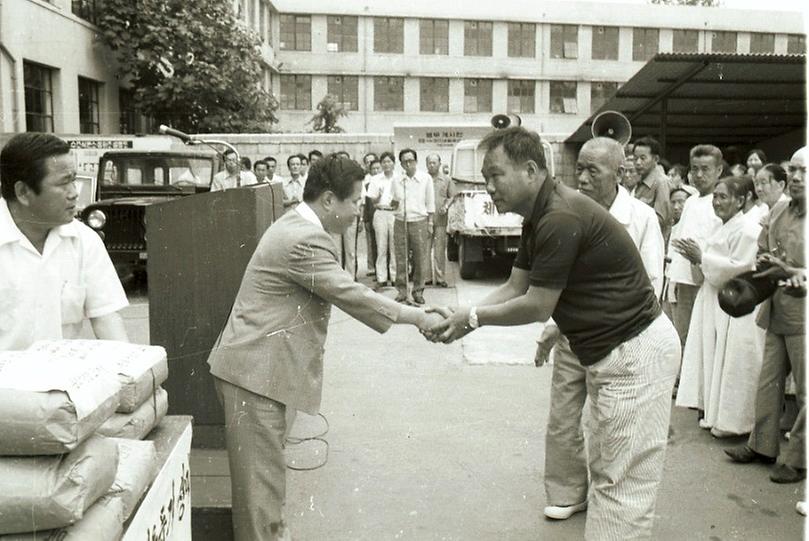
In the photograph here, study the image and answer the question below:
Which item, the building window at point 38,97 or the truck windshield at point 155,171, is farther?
the building window at point 38,97

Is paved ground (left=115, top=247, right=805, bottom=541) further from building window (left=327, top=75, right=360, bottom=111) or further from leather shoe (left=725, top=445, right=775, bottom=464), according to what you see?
building window (left=327, top=75, right=360, bottom=111)

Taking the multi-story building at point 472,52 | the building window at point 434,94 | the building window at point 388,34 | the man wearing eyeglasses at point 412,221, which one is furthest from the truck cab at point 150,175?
the building window at point 434,94

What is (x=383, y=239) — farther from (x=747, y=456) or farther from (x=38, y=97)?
(x=38, y=97)

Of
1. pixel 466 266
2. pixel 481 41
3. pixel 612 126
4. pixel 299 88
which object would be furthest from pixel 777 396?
pixel 481 41

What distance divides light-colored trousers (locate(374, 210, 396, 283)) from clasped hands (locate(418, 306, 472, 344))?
25.4ft

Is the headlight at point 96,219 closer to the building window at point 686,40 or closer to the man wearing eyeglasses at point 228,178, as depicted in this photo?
the man wearing eyeglasses at point 228,178

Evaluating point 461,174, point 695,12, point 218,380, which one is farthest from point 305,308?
point 695,12

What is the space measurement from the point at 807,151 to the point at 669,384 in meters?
1.67

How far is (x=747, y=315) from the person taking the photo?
4855mm

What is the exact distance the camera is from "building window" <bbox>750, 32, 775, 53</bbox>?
47.5 m

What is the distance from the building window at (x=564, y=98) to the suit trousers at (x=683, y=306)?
41.4m

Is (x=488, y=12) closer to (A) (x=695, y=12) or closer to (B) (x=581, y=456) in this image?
(A) (x=695, y=12)

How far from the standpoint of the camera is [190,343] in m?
4.52

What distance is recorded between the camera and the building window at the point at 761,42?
47494 mm
